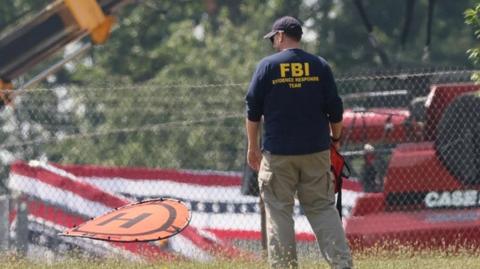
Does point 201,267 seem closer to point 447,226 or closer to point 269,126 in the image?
point 269,126

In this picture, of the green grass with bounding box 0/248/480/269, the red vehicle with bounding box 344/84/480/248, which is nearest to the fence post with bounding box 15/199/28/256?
the green grass with bounding box 0/248/480/269

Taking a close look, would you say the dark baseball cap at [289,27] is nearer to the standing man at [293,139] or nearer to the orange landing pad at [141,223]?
the standing man at [293,139]

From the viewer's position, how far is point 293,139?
9.35 m

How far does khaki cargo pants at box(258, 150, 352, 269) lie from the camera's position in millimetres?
9445

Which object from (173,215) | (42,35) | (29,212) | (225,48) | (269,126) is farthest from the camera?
(225,48)

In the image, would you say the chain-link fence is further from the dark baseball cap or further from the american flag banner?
the dark baseball cap

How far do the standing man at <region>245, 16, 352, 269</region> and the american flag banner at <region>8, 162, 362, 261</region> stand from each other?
2.88 meters

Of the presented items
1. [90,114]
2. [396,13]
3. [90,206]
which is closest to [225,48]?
A: [396,13]

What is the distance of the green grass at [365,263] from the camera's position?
424 inches

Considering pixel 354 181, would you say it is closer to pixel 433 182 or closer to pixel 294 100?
pixel 433 182

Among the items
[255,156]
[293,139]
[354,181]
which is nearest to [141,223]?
[255,156]

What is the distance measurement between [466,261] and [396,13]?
25.1 metres

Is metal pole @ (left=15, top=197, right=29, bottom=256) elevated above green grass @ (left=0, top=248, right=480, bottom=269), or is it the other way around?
metal pole @ (left=15, top=197, right=29, bottom=256)

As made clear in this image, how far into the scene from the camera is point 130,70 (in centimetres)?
3259
